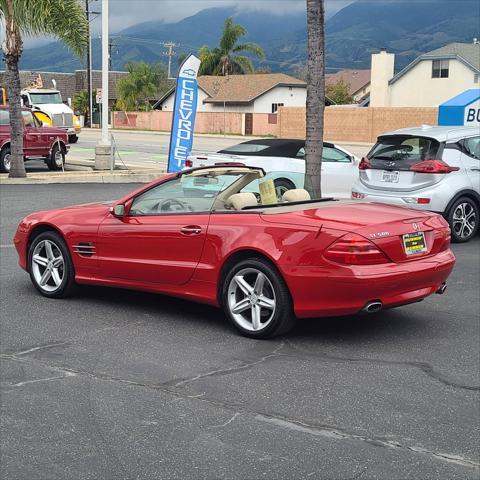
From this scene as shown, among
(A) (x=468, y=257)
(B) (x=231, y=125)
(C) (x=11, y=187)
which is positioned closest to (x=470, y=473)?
(A) (x=468, y=257)

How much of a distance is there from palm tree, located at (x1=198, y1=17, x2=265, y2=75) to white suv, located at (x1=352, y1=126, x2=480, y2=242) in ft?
235

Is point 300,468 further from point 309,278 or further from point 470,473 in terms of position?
point 309,278

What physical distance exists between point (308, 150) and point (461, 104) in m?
5.91

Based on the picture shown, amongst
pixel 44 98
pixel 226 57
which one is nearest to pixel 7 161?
pixel 44 98

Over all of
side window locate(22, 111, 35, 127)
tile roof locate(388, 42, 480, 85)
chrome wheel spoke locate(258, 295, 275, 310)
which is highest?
tile roof locate(388, 42, 480, 85)

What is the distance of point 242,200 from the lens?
6.84 meters

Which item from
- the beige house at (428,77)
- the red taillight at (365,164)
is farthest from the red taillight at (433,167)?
the beige house at (428,77)

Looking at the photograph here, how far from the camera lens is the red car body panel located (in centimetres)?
609

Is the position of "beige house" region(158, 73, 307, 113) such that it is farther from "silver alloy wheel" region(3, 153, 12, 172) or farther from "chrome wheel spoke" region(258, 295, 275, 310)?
"chrome wheel spoke" region(258, 295, 275, 310)

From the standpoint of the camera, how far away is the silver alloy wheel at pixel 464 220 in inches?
456

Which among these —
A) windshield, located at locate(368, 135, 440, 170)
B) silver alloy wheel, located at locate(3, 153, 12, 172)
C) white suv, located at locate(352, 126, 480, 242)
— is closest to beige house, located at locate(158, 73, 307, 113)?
silver alloy wheel, located at locate(3, 153, 12, 172)

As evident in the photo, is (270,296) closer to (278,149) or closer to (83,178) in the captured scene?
(278,149)

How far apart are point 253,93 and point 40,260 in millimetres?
66932

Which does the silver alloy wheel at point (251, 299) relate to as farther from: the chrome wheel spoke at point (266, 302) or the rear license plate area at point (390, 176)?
the rear license plate area at point (390, 176)
